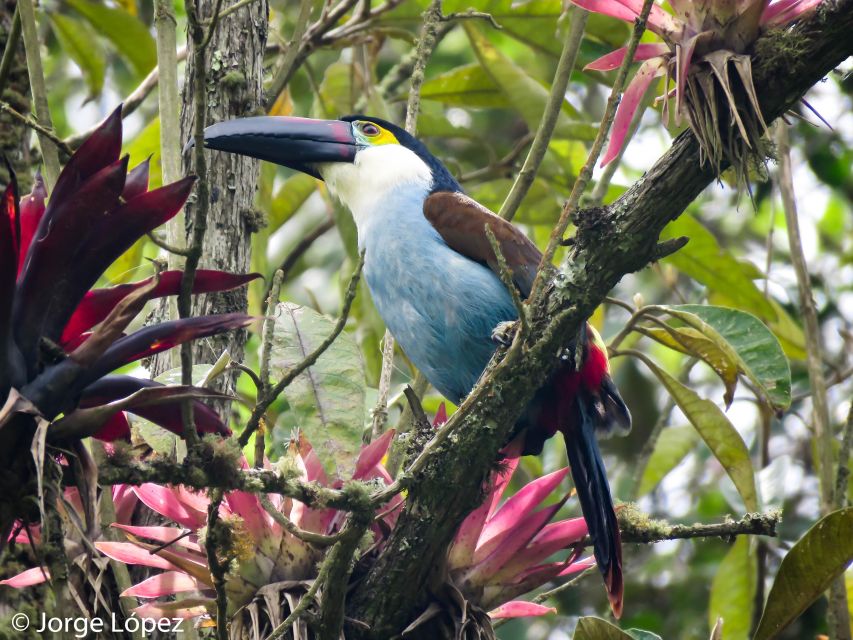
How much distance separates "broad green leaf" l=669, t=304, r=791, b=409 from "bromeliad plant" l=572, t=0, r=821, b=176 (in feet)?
2.63

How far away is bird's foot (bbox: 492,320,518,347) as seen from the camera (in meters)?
2.27

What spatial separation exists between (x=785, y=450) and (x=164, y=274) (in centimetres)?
467

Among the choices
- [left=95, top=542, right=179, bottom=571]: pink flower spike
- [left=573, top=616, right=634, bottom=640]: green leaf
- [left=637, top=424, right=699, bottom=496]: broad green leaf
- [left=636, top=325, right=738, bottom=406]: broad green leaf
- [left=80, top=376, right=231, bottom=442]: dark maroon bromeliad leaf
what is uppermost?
[left=80, top=376, right=231, bottom=442]: dark maroon bromeliad leaf

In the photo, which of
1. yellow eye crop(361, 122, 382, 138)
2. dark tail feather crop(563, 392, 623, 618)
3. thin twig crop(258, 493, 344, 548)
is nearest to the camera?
thin twig crop(258, 493, 344, 548)

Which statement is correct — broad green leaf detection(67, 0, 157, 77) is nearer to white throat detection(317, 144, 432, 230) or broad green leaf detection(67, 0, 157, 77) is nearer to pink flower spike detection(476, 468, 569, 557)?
white throat detection(317, 144, 432, 230)

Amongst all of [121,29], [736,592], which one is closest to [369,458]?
[736,592]

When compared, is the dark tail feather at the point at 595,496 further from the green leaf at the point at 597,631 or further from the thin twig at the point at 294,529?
the thin twig at the point at 294,529

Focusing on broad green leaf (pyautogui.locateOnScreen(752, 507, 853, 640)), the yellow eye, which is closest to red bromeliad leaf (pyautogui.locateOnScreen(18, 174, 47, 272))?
broad green leaf (pyautogui.locateOnScreen(752, 507, 853, 640))

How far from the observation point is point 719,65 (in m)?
1.94

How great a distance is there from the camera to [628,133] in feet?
8.11

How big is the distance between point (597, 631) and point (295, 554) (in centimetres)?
64

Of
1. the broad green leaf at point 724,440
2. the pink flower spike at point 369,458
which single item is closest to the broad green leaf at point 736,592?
the broad green leaf at point 724,440

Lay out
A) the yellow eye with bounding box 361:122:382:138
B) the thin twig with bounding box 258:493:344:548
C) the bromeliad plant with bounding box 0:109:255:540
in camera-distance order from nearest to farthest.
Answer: the bromeliad plant with bounding box 0:109:255:540
the thin twig with bounding box 258:493:344:548
the yellow eye with bounding box 361:122:382:138

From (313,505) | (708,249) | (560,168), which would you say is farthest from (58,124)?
(313,505)
